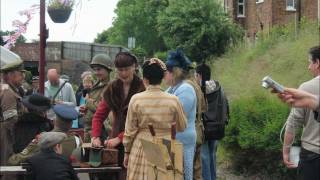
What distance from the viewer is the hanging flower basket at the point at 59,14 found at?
10602 mm

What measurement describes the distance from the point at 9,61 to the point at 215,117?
11.3 feet

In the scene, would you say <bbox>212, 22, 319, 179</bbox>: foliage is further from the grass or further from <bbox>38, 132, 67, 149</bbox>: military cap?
<bbox>38, 132, 67, 149</bbox>: military cap

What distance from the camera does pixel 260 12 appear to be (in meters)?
40.2

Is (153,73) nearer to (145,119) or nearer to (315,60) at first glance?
(145,119)

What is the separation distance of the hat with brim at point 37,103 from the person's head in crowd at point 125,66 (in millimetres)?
801

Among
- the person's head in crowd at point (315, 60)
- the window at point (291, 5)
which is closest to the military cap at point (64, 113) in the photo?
the person's head in crowd at point (315, 60)

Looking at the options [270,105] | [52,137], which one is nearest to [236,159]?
[270,105]

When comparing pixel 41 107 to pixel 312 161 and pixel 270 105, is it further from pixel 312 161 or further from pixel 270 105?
pixel 270 105

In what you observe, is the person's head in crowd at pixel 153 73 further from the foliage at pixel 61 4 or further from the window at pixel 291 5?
the window at pixel 291 5

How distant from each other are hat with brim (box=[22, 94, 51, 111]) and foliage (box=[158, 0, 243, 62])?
28749mm

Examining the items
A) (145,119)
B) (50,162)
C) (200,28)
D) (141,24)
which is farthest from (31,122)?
(141,24)

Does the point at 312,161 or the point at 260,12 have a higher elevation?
the point at 260,12

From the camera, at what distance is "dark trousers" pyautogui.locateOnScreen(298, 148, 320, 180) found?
19.5 feet

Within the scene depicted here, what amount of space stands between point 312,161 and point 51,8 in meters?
5.93
